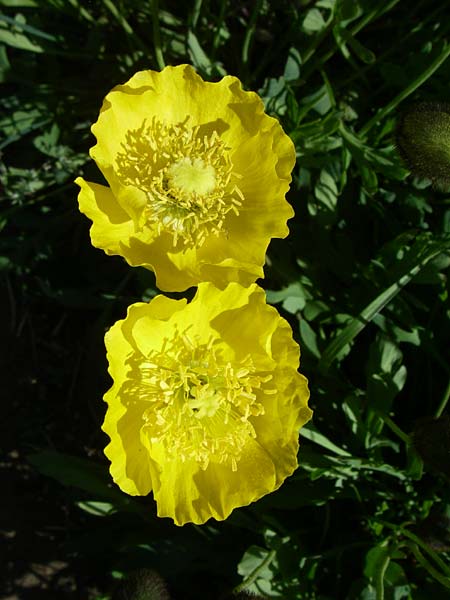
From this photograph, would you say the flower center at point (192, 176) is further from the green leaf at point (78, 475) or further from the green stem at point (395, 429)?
the green leaf at point (78, 475)

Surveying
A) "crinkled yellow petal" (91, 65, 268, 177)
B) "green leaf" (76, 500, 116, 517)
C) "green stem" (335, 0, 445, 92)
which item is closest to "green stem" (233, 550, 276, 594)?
"green leaf" (76, 500, 116, 517)

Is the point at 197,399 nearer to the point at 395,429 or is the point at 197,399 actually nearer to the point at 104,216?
the point at 104,216

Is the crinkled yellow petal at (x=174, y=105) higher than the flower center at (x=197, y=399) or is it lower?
higher

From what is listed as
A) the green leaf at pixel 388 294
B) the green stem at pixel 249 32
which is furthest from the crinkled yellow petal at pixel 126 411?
the green stem at pixel 249 32

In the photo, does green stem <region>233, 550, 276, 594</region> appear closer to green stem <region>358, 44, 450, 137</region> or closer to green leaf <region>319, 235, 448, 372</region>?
green leaf <region>319, 235, 448, 372</region>

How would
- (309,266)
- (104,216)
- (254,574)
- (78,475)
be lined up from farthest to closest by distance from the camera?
(78,475) → (309,266) → (254,574) → (104,216)

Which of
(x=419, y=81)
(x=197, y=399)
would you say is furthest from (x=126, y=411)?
(x=419, y=81)

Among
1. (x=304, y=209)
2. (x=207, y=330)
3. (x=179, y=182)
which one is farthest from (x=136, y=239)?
(x=304, y=209)
